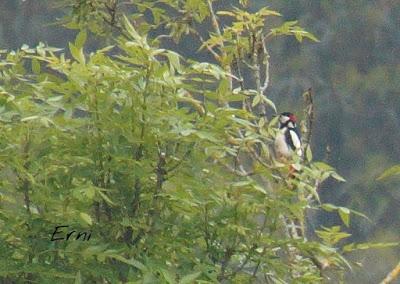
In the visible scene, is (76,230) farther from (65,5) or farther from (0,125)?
(65,5)

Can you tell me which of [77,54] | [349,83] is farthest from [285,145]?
[349,83]

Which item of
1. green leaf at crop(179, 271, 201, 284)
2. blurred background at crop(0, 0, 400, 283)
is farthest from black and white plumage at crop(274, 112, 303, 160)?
blurred background at crop(0, 0, 400, 283)

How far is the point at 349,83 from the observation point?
600 cm

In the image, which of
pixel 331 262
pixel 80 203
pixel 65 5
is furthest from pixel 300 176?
pixel 65 5

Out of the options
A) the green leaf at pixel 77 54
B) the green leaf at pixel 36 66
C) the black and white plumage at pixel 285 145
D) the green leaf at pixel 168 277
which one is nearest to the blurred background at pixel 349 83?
the black and white plumage at pixel 285 145

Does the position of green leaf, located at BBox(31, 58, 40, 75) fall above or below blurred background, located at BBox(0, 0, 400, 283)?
above

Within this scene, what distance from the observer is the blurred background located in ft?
18.1

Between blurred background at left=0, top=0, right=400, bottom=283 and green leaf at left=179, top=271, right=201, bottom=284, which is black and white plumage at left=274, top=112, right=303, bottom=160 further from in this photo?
blurred background at left=0, top=0, right=400, bottom=283

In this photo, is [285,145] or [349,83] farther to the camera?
[349,83]

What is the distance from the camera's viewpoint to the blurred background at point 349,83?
5531mm

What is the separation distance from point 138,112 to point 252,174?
12.0 inches

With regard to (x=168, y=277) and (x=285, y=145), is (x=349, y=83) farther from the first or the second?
(x=168, y=277)

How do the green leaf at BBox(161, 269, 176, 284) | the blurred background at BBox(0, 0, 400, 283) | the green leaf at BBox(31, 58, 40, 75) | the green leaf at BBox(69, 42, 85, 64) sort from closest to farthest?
the green leaf at BBox(161, 269, 176, 284) < the green leaf at BBox(69, 42, 85, 64) < the green leaf at BBox(31, 58, 40, 75) < the blurred background at BBox(0, 0, 400, 283)

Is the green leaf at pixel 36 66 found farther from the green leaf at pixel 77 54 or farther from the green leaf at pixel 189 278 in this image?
the green leaf at pixel 189 278
